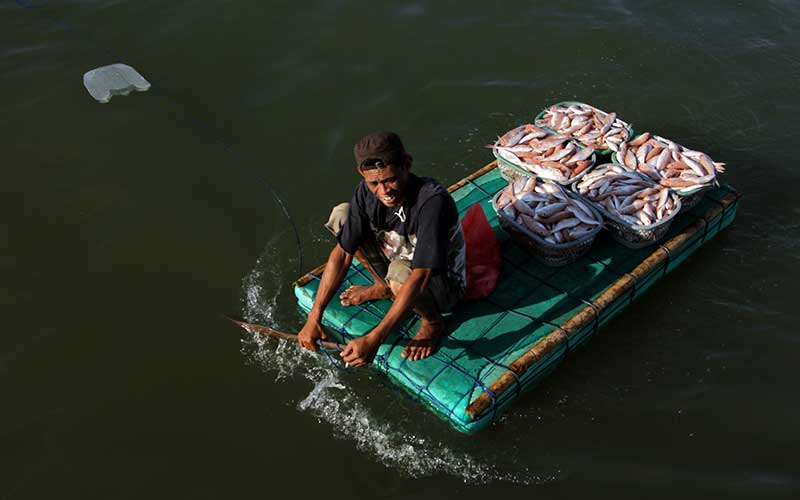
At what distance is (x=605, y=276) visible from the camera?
4.93m

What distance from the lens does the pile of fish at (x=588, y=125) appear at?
5.65 meters

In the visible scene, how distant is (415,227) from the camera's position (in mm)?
4066

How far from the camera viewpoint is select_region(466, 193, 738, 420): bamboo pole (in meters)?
4.21

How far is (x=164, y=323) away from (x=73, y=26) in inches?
205

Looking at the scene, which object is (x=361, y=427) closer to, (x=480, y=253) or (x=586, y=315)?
(x=480, y=253)

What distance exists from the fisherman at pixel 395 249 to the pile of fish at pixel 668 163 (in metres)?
1.95

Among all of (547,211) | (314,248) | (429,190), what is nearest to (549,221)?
(547,211)

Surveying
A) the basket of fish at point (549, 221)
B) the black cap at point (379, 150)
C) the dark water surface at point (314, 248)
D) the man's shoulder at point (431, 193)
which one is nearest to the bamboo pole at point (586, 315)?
the basket of fish at point (549, 221)

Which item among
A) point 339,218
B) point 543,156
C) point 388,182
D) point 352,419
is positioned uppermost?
point 388,182

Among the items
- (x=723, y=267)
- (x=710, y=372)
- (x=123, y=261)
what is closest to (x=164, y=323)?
(x=123, y=261)

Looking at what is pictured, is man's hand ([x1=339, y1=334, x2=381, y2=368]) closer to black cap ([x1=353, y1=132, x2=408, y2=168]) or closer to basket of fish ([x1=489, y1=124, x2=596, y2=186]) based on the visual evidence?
black cap ([x1=353, y1=132, x2=408, y2=168])

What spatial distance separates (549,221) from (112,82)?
529 centimetres

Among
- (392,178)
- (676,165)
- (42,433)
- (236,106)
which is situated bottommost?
(42,433)

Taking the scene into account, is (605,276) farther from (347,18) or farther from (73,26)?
(73,26)
